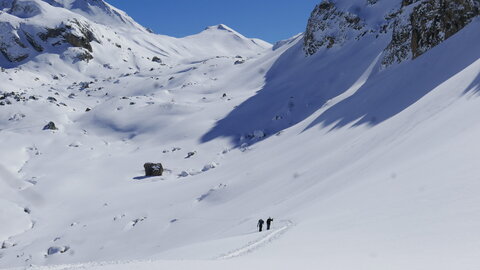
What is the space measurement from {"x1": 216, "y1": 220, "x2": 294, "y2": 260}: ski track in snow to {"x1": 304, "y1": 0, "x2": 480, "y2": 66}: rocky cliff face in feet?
98.7

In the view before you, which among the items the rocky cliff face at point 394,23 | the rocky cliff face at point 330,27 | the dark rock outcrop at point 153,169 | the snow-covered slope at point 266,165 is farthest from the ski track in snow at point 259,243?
the rocky cliff face at point 330,27

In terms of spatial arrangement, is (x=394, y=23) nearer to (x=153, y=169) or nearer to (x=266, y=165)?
(x=266, y=165)

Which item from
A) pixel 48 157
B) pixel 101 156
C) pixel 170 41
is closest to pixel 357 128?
pixel 101 156

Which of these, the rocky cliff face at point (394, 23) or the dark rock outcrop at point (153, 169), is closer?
the rocky cliff face at point (394, 23)

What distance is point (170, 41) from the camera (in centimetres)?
18388

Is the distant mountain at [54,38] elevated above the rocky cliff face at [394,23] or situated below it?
above

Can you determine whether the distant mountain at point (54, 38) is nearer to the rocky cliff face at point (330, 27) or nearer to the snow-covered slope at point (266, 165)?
the snow-covered slope at point (266, 165)

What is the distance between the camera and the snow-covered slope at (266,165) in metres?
13.6

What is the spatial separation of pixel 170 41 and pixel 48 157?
13994 centimetres

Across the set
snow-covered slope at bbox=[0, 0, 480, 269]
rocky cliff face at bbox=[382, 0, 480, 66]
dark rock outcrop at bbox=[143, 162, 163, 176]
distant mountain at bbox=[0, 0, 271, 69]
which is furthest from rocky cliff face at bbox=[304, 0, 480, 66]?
distant mountain at bbox=[0, 0, 271, 69]

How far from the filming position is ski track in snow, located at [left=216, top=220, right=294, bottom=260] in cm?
1456

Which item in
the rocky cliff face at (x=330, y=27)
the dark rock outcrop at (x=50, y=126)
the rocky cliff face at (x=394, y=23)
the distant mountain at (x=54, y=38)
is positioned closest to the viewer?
the rocky cliff face at (x=394, y=23)

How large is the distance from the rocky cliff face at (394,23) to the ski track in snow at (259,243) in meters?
30.1

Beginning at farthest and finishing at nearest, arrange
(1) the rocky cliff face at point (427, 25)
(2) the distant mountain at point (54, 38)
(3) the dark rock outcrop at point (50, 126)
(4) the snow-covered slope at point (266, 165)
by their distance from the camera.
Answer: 1. (2) the distant mountain at point (54, 38)
2. (3) the dark rock outcrop at point (50, 126)
3. (1) the rocky cliff face at point (427, 25)
4. (4) the snow-covered slope at point (266, 165)
